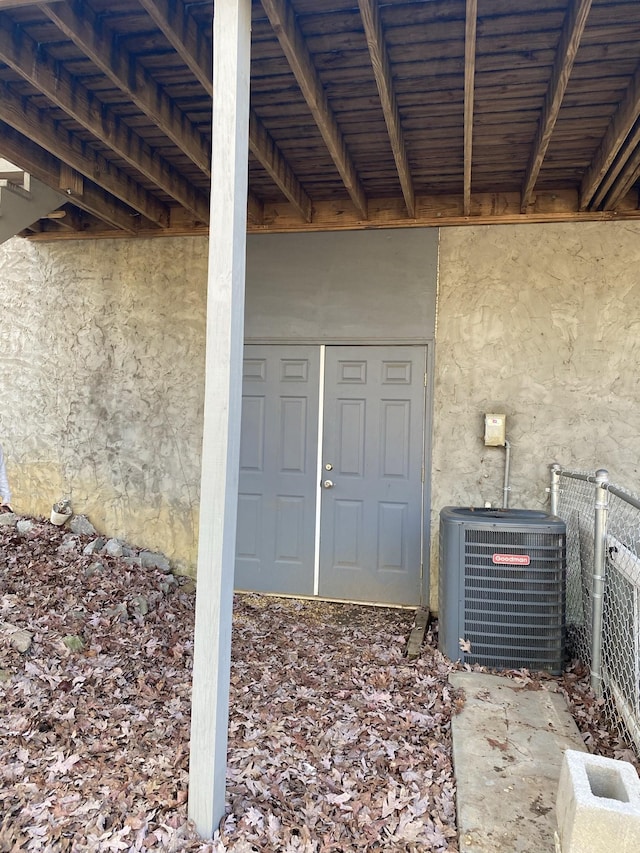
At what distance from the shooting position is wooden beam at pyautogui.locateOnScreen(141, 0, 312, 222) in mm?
2539

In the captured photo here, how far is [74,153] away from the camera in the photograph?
3.86 metres

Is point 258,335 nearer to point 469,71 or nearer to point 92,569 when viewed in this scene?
point 92,569

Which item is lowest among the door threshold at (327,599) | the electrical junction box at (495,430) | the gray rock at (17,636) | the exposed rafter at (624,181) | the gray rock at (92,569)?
the door threshold at (327,599)

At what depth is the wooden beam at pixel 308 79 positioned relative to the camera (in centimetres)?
250

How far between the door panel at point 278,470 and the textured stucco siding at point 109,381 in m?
0.49

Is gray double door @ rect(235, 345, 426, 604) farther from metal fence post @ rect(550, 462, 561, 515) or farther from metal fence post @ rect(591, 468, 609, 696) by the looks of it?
metal fence post @ rect(591, 468, 609, 696)

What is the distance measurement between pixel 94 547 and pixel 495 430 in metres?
3.53

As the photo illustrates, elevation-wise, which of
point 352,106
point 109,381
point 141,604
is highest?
point 352,106

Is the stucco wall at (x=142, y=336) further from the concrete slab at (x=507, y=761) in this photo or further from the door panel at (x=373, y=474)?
the concrete slab at (x=507, y=761)

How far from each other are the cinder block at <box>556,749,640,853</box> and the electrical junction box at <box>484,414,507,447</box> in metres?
2.93

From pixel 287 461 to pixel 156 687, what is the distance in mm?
2237

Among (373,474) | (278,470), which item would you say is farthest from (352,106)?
(278,470)

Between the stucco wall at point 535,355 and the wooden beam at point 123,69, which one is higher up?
the wooden beam at point 123,69

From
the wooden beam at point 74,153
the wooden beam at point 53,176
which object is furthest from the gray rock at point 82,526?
the wooden beam at point 74,153
